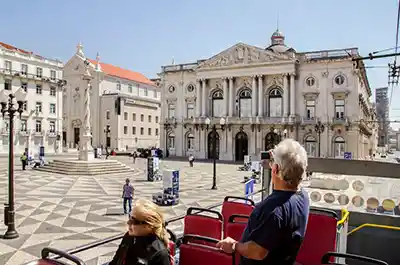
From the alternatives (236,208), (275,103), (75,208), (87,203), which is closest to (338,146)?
(275,103)

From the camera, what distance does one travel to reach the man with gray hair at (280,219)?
262 centimetres

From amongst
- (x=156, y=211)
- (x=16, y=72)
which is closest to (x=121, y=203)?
(x=156, y=211)

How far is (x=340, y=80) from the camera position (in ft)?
145

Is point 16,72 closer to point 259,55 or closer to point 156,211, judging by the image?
point 259,55

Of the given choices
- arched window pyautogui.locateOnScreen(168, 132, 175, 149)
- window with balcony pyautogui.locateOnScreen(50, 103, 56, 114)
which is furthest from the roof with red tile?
arched window pyautogui.locateOnScreen(168, 132, 175, 149)

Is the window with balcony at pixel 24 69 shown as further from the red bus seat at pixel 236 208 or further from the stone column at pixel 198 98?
Result: the red bus seat at pixel 236 208

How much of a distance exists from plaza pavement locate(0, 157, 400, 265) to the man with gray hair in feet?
5.61

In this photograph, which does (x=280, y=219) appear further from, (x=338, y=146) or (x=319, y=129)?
(x=338, y=146)

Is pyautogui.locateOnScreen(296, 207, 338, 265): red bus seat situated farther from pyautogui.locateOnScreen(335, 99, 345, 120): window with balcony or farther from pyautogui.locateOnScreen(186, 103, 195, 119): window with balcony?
pyautogui.locateOnScreen(186, 103, 195, 119): window with balcony

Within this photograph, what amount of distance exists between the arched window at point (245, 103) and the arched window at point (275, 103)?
9.62 feet

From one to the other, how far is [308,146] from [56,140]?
133 feet

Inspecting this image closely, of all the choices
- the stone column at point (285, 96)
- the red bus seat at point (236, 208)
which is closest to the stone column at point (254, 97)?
the stone column at point (285, 96)

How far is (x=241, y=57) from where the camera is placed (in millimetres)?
48344

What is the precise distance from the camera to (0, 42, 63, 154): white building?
171ft
